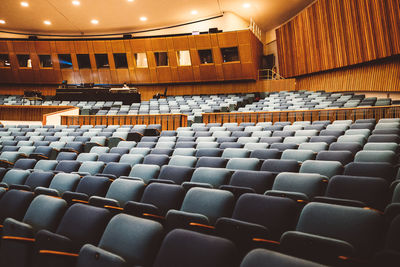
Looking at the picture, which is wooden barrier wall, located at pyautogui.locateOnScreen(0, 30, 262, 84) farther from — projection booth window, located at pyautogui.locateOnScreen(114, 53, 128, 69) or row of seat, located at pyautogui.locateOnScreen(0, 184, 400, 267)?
row of seat, located at pyautogui.locateOnScreen(0, 184, 400, 267)

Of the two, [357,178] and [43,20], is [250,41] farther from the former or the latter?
[357,178]

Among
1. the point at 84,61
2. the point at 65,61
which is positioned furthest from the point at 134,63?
the point at 65,61

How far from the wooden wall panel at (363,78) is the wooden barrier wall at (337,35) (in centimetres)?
21

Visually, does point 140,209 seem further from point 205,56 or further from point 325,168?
point 205,56

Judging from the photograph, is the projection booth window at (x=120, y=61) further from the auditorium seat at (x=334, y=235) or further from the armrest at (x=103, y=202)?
the auditorium seat at (x=334, y=235)

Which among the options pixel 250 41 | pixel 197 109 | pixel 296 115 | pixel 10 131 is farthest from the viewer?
pixel 250 41

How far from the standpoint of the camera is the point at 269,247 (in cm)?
75

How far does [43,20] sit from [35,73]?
154 cm

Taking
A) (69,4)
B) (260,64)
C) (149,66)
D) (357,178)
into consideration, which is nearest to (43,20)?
(69,4)

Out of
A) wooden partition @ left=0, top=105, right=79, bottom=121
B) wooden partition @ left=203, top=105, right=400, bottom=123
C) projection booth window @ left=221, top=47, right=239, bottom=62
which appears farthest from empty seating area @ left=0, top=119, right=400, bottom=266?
projection booth window @ left=221, top=47, right=239, bottom=62

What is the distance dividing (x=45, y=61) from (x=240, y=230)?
8.58 m

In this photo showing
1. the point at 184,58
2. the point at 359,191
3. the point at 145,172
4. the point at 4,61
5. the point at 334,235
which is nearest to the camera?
the point at 334,235

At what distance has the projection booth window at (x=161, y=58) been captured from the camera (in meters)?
7.23

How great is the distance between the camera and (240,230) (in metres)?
0.80
